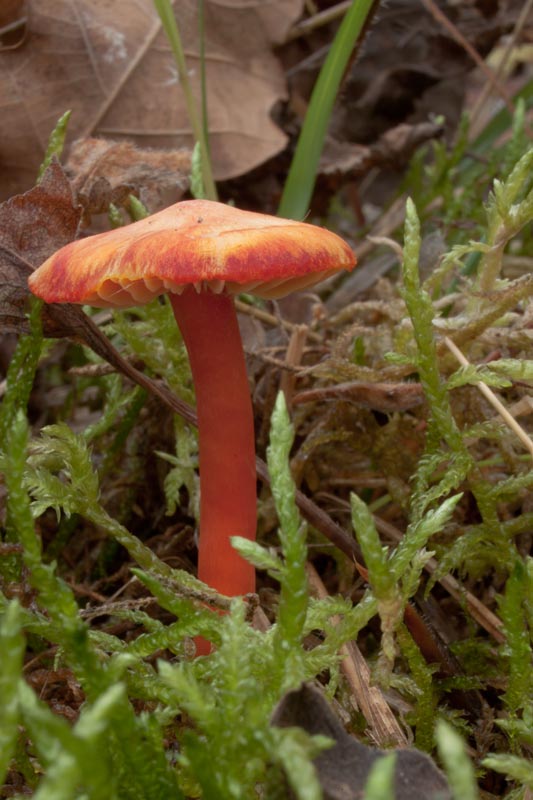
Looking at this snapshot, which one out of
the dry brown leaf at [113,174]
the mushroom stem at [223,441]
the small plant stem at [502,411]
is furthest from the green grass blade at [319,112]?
the mushroom stem at [223,441]

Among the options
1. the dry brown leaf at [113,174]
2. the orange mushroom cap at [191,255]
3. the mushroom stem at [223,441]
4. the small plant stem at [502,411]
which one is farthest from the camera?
the dry brown leaf at [113,174]

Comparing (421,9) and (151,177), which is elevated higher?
(421,9)

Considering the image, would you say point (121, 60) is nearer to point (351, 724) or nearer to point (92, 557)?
point (92, 557)

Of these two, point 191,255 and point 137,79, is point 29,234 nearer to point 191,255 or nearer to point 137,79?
point 191,255

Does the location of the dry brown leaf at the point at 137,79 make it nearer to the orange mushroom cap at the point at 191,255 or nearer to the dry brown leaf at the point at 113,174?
the dry brown leaf at the point at 113,174

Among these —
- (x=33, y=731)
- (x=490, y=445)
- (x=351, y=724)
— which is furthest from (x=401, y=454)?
(x=33, y=731)

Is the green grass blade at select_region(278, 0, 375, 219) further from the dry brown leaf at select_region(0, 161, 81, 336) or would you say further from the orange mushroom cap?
the orange mushroom cap
